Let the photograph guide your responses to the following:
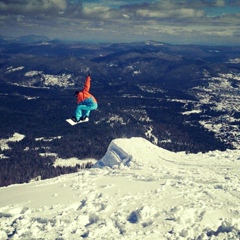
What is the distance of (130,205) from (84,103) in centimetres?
1128

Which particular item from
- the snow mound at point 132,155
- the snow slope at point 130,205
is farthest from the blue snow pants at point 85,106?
the snow mound at point 132,155

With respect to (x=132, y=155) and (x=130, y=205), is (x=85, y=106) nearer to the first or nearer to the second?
(x=130, y=205)

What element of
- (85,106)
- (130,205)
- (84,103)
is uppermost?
(84,103)

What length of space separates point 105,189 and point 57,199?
223 inches

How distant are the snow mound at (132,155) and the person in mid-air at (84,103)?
2021 cm

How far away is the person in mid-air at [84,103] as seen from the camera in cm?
3469

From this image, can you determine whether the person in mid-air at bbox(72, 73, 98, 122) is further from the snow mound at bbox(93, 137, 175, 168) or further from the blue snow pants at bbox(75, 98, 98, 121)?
the snow mound at bbox(93, 137, 175, 168)

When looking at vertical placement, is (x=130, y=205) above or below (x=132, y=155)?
above

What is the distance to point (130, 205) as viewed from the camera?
34562 millimetres

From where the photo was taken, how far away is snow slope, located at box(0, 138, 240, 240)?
29295 millimetres

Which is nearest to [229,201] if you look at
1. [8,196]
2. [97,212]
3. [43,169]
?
[97,212]

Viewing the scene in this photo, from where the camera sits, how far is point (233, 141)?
19400 cm

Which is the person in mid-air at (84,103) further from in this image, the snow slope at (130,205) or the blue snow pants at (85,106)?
the snow slope at (130,205)

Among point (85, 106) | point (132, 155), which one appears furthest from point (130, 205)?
point (132, 155)
